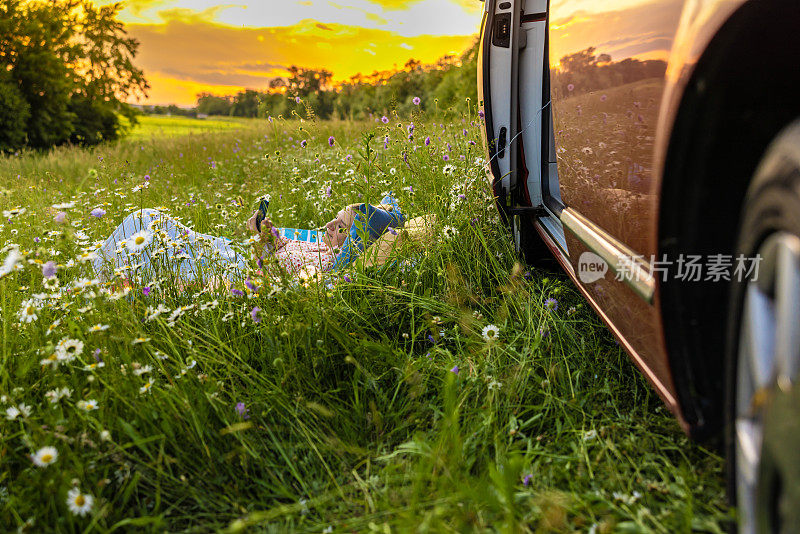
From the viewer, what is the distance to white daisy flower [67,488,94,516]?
1285mm

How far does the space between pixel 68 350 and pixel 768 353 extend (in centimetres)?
186

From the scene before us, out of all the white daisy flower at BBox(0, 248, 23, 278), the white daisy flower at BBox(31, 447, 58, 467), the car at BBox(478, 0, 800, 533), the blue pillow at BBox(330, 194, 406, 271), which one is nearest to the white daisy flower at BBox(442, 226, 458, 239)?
the blue pillow at BBox(330, 194, 406, 271)

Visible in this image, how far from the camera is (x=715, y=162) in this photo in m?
1.08

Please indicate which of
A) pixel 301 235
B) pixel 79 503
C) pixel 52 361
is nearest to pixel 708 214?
pixel 79 503

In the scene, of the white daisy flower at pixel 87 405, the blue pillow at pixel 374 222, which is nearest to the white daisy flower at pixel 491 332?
the blue pillow at pixel 374 222

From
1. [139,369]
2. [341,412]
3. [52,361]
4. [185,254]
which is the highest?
[185,254]

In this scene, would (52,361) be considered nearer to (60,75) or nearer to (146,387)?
(146,387)

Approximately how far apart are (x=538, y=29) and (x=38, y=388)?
109 inches

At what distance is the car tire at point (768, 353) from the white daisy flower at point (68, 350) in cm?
171

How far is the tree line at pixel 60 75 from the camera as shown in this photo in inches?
712

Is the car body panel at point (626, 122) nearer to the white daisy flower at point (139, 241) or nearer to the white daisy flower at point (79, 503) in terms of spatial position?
the white daisy flower at point (79, 503)

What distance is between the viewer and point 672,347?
1.19m

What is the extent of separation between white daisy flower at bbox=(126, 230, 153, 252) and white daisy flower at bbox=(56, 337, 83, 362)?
516mm

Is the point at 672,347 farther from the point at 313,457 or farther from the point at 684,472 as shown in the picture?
the point at 313,457
